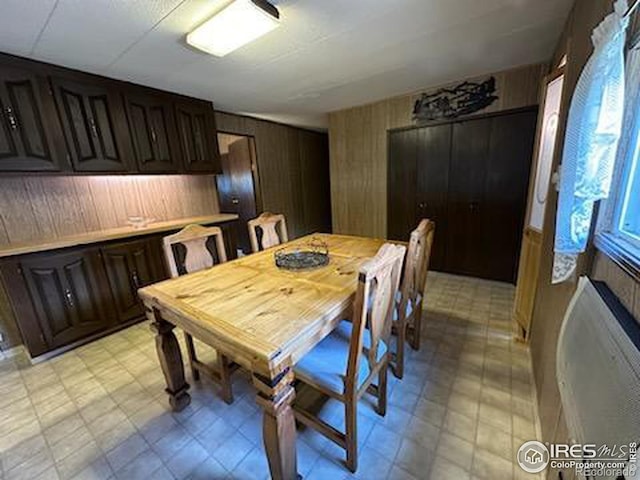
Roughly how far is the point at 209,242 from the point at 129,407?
74.0 inches

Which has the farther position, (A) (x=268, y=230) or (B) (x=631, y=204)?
(A) (x=268, y=230)

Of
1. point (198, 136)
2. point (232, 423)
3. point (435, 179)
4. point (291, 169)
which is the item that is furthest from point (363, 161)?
point (232, 423)

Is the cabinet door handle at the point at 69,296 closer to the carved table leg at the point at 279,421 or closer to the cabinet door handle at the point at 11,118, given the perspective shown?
the cabinet door handle at the point at 11,118

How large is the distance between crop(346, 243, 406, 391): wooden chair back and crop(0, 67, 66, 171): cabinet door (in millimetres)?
2727

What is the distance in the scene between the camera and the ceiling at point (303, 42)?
1.51 meters

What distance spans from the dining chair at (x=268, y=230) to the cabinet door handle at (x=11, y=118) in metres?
A: 1.85

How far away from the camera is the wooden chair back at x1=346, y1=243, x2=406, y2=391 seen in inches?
39.0

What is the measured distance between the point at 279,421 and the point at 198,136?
3.21m

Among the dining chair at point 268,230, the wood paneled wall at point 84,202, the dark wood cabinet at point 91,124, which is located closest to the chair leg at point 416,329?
the dining chair at point 268,230

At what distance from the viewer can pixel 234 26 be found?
1570 millimetres

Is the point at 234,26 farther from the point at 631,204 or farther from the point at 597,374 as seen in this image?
the point at 597,374

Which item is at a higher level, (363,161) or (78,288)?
(363,161)

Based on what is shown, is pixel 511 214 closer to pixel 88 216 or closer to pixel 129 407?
pixel 129 407

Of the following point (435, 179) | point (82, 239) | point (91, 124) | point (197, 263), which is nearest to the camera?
point (197, 263)
